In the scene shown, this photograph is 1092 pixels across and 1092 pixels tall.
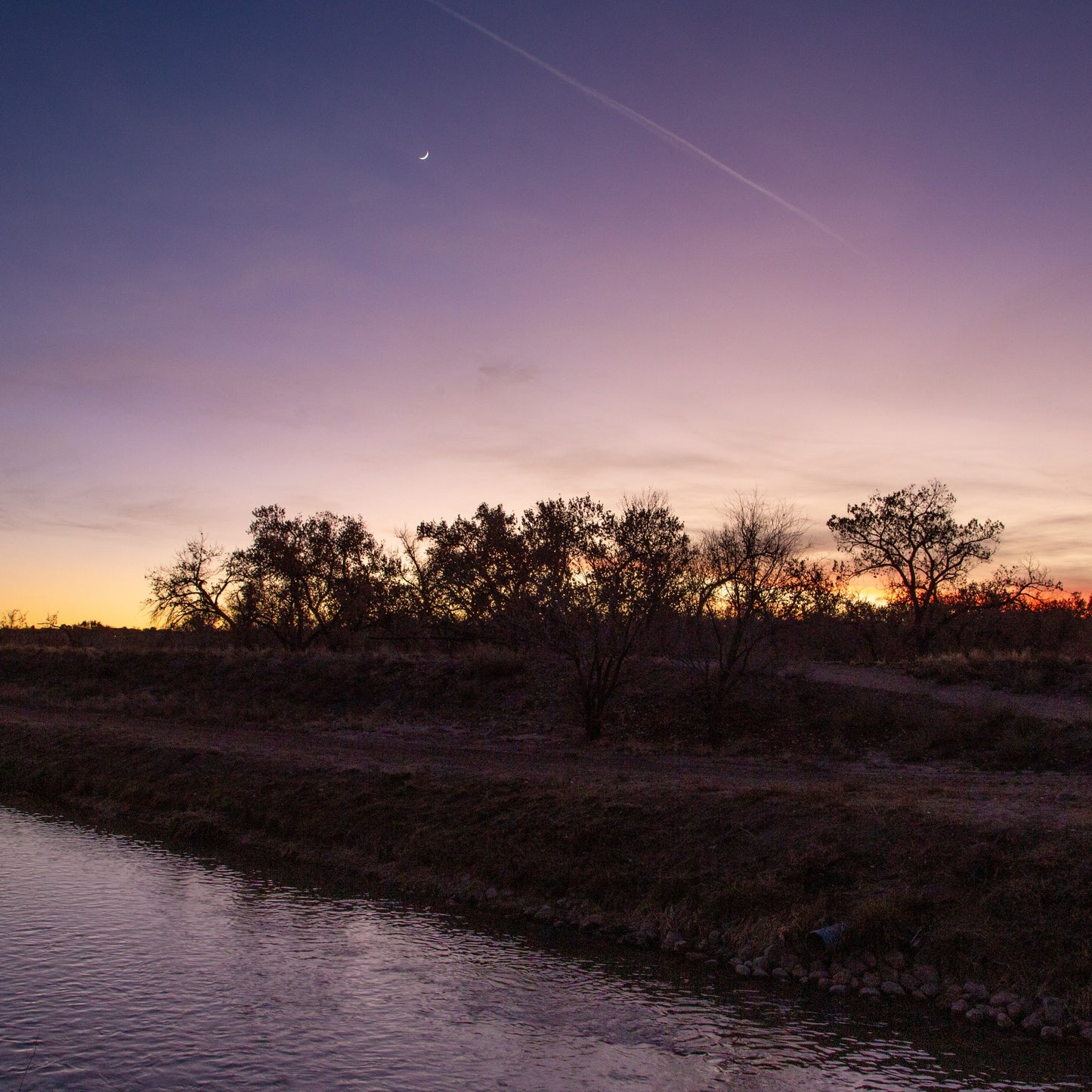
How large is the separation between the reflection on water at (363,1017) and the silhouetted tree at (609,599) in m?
14.2

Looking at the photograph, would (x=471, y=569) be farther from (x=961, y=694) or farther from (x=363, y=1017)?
(x=363, y=1017)

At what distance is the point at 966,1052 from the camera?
9250 millimetres

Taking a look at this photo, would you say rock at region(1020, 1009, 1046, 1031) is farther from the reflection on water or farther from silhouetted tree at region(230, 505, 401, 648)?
silhouetted tree at region(230, 505, 401, 648)

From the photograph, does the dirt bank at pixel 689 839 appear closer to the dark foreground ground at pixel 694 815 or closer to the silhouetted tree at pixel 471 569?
the dark foreground ground at pixel 694 815

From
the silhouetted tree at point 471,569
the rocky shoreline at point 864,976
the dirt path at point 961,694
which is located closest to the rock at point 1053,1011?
the rocky shoreline at point 864,976

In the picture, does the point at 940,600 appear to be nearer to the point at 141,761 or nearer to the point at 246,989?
the point at 141,761

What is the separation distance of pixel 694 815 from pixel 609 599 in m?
12.1

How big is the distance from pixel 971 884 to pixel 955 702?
15.1 m

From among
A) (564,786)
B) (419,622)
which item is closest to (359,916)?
(564,786)

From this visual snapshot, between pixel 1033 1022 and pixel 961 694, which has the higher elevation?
pixel 961 694

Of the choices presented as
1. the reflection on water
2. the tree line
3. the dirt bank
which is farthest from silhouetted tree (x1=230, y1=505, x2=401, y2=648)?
the reflection on water

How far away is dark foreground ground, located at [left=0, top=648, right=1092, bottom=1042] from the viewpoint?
11.5 meters

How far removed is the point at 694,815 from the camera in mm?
15617

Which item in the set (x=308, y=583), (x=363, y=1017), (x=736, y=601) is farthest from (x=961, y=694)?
(x=308, y=583)
